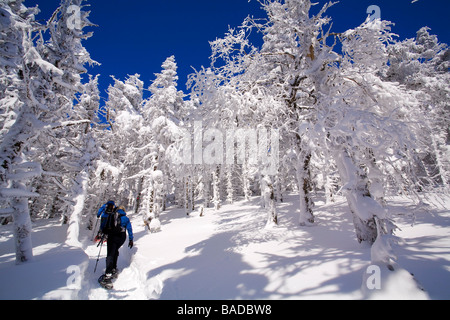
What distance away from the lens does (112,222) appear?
5895 millimetres

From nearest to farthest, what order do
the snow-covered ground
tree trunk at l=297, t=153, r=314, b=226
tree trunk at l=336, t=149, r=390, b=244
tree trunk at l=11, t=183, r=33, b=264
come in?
the snow-covered ground < tree trunk at l=336, t=149, r=390, b=244 < tree trunk at l=11, t=183, r=33, b=264 < tree trunk at l=297, t=153, r=314, b=226

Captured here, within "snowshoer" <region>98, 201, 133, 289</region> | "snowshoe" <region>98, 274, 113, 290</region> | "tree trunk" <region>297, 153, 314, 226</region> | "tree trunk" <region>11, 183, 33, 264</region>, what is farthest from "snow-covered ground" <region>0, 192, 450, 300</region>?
"tree trunk" <region>297, 153, 314, 226</region>

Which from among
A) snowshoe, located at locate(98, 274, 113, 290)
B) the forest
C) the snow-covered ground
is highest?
the forest

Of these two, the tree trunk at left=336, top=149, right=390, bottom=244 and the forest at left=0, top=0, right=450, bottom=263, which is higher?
the forest at left=0, top=0, right=450, bottom=263

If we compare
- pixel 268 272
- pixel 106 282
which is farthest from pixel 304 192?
pixel 106 282

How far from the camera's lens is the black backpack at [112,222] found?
586 centimetres

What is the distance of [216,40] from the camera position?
28.3 feet

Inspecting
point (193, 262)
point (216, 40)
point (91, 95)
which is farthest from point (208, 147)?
point (91, 95)

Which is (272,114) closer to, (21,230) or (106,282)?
(106,282)

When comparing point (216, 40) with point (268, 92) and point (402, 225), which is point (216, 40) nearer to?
point (268, 92)

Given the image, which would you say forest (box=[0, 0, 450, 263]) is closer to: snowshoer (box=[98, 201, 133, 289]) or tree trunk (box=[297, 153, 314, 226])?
tree trunk (box=[297, 153, 314, 226])

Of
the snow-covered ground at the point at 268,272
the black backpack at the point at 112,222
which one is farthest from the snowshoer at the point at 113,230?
the snow-covered ground at the point at 268,272

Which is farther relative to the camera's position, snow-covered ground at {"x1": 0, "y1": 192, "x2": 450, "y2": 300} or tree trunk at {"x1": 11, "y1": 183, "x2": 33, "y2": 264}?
tree trunk at {"x1": 11, "y1": 183, "x2": 33, "y2": 264}

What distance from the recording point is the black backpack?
19.2 feet
